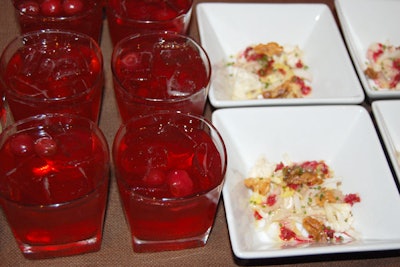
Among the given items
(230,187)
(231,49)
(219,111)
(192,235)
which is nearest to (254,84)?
(231,49)

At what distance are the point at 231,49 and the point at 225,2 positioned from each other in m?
0.32

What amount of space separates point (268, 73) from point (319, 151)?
51 centimetres

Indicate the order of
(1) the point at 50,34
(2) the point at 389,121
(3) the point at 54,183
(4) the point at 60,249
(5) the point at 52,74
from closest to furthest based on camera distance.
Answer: (3) the point at 54,183, (4) the point at 60,249, (5) the point at 52,74, (1) the point at 50,34, (2) the point at 389,121

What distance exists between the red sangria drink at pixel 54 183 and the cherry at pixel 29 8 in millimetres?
690

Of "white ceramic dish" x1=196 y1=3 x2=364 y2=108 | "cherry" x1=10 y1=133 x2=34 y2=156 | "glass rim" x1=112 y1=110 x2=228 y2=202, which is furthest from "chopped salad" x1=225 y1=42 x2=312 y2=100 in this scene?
"cherry" x1=10 y1=133 x2=34 y2=156

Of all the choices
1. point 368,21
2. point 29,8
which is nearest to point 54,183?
point 29,8

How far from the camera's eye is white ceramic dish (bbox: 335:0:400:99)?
2.84 meters

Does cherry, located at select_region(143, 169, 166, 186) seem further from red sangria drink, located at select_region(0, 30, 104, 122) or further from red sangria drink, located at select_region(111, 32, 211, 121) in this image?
red sangria drink, located at select_region(0, 30, 104, 122)

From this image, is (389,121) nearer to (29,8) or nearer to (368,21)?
(368,21)

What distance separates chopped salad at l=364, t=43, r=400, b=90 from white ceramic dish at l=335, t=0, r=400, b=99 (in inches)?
1.5

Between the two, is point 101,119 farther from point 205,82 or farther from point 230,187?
point 230,187

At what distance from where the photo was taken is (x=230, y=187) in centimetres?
207

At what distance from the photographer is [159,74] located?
218 centimetres

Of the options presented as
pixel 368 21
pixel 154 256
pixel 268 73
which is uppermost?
pixel 368 21
